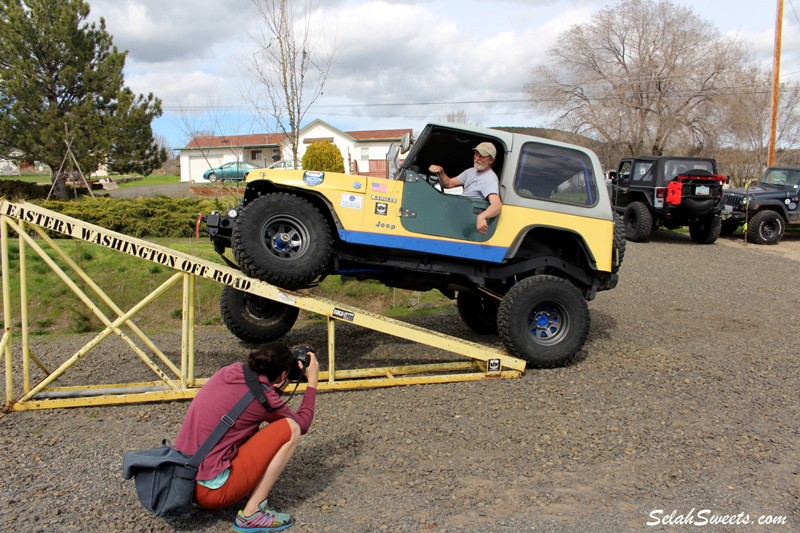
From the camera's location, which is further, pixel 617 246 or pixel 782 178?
pixel 782 178

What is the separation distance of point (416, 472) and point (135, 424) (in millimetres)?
2429

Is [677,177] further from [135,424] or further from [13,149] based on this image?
[13,149]

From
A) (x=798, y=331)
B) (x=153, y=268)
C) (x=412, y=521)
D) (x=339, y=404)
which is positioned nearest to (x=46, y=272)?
(x=153, y=268)

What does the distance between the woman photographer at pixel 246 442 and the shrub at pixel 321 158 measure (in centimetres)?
1401

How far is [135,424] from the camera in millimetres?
5121

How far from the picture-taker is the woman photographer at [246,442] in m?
3.53

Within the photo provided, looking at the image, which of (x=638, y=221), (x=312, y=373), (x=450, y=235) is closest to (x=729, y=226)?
Answer: (x=638, y=221)

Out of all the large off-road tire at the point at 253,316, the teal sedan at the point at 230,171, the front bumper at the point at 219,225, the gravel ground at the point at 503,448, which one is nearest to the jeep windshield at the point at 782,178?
the gravel ground at the point at 503,448

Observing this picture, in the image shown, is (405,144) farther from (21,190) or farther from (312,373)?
(21,190)

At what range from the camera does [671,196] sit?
15375 millimetres

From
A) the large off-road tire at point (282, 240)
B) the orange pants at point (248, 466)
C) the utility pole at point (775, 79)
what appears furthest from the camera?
the utility pole at point (775, 79)

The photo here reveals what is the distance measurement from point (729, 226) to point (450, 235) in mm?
15243

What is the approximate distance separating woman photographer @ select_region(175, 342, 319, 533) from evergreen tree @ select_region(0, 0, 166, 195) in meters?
21.1
